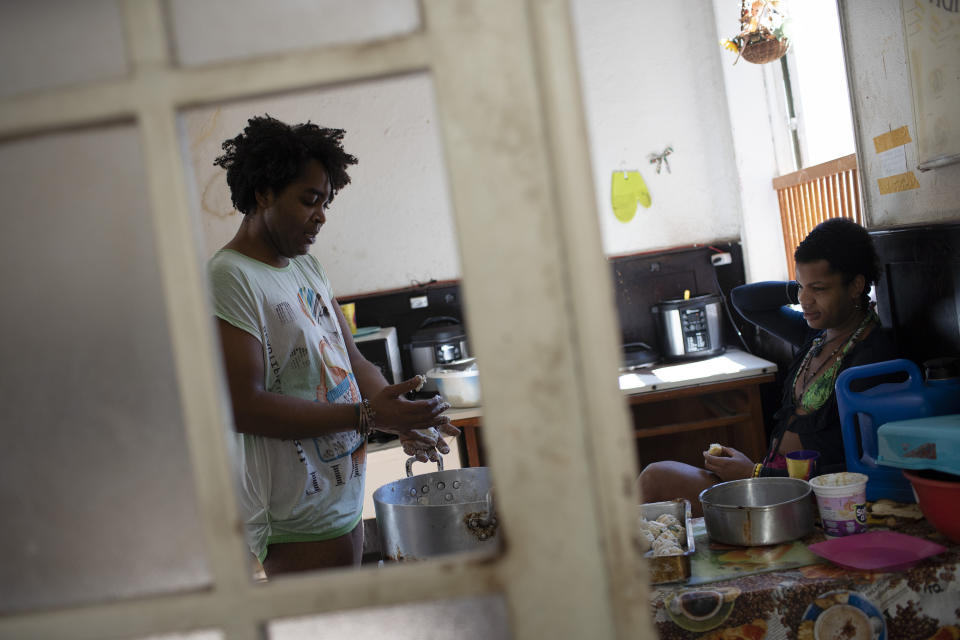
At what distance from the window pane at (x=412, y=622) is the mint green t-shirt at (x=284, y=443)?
0.90m

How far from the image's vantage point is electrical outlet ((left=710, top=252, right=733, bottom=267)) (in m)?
3.45

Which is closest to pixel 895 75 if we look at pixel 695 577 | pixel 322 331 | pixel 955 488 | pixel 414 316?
pixel 955 488

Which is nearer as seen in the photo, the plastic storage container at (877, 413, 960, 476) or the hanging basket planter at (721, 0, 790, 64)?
the plastic storage container at (877, 413, 960, 476)

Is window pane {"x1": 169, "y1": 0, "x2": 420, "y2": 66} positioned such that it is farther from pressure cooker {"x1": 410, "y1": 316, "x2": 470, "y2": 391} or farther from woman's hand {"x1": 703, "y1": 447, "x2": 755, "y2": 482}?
pressure cooker {"x1": 410, "y1": 316, "x2": 470, "y2": 391}

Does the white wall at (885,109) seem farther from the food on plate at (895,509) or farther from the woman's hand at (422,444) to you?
the woman's hand at (422,444)

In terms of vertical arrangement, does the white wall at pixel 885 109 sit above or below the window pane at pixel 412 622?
above

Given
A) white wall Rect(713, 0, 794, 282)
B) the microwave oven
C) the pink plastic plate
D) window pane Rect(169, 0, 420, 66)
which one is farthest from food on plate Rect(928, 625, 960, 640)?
white wall Rect(713, 0, 794, 282)

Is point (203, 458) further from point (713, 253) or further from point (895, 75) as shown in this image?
point (713, 253)

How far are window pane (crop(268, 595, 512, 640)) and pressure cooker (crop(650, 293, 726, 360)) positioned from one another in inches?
109

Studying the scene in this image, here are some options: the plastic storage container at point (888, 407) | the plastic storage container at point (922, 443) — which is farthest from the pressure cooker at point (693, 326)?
the plastic storage container at point (922, 443)

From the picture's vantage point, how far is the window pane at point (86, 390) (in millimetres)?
611

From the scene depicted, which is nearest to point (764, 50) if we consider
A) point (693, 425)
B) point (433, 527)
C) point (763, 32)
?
point (763, 32)

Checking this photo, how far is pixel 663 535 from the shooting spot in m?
1.45

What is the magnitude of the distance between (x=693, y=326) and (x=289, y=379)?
7.00ft
